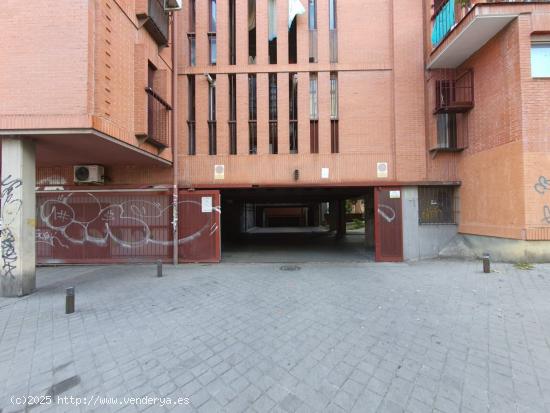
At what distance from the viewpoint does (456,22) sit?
8.09m

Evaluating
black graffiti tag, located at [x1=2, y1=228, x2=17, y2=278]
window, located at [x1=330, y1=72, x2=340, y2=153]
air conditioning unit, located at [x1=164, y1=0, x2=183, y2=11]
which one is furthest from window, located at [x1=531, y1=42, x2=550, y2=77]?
black graffiti tag, located at [x1=2, y1=228, x2=17, y2=278]

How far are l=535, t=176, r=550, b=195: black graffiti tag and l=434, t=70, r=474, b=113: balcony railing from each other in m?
3.24

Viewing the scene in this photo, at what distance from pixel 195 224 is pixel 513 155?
10.2 m

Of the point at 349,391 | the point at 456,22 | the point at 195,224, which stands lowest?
the point at 349,391

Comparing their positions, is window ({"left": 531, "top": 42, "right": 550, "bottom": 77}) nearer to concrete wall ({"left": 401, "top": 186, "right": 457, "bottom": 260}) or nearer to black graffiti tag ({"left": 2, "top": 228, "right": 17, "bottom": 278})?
concrete wall ({"left": 401, "top": 186, "right": 457, "bottom": 260})

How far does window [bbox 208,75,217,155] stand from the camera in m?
9.29

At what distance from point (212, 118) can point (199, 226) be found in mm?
4089

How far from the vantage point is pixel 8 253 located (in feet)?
18.1

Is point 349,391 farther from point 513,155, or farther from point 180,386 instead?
point 513,155

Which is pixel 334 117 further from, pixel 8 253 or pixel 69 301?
pixel 8 253

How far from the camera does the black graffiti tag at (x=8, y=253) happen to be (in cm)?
552

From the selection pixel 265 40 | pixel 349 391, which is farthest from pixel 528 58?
pixel 349 391

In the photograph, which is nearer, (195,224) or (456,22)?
(456,22)

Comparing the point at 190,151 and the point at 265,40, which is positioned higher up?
the point at 265,40
